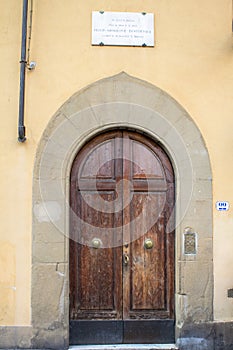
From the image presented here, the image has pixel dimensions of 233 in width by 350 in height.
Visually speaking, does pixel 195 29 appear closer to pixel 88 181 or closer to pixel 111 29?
pixel 111 29

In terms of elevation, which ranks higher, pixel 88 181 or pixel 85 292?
pixel 88 181

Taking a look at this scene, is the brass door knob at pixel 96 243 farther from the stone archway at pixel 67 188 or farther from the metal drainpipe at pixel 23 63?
the metal drainpipe at pixel 23 63

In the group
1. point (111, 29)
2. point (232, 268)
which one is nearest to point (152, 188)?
point (232, 268)

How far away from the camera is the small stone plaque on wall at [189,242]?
555 cm

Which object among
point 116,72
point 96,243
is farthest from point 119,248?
point 116,72

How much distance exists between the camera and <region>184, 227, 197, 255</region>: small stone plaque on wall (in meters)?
5.55

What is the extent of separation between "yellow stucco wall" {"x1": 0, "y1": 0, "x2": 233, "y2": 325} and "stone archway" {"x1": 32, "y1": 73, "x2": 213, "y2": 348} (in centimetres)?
10

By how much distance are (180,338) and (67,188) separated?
204 cm

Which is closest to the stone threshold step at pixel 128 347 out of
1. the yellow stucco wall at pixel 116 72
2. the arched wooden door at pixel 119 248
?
the arched wooden door at pixel 119 248

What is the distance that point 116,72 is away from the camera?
5633 millimetres

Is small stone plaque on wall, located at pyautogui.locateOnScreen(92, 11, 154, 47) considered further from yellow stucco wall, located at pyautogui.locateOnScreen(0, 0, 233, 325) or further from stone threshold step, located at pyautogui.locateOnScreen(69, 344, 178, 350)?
stone threshold step, located at pyautogui.locateOnScreen(69, 344, 178, 350)

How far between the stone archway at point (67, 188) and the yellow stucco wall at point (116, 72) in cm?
10

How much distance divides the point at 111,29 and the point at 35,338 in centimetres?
347

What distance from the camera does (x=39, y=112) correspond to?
556 centimetres
